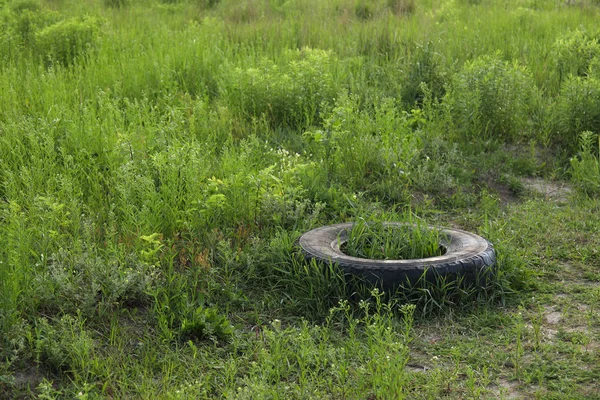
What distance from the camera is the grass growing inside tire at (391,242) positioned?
18.6 ft

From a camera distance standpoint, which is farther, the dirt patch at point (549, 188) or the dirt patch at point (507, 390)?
the dirt patch at point (549, 188)

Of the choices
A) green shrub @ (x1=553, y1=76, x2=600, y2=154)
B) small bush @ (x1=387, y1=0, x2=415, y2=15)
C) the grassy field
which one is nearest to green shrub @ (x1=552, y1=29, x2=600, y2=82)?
the grassy field

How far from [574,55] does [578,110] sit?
1.66 metres

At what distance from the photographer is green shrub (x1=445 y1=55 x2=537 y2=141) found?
8.38 meters

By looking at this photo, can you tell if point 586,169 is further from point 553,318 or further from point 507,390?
point 507,390

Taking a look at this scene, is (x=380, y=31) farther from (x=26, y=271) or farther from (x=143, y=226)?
(x=26, y=271)

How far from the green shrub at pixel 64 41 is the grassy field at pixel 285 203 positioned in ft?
0.10

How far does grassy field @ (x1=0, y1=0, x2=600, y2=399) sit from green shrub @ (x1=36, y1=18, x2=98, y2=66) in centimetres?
3

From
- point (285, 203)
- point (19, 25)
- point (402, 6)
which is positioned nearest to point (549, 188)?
point (285, 203)

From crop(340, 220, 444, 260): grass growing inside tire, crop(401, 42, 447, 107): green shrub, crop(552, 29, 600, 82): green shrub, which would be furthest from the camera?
crop(552, 29, 600, 82): green shrub

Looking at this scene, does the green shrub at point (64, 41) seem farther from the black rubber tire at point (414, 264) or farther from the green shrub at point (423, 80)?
the black rubber tire at point (414, 264)

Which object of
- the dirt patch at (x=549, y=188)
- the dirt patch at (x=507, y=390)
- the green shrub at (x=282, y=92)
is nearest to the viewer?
the dirt patch at (x=507, y=390)

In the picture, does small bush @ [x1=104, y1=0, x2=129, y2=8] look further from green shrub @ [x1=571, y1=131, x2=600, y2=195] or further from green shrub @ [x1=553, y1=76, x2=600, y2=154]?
green shrub @ [x1=571, y1=131, x2=600, y2=195]

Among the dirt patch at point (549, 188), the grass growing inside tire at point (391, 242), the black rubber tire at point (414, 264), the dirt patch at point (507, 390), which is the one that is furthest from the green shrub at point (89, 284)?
the dirt patch at point (549, 188)
